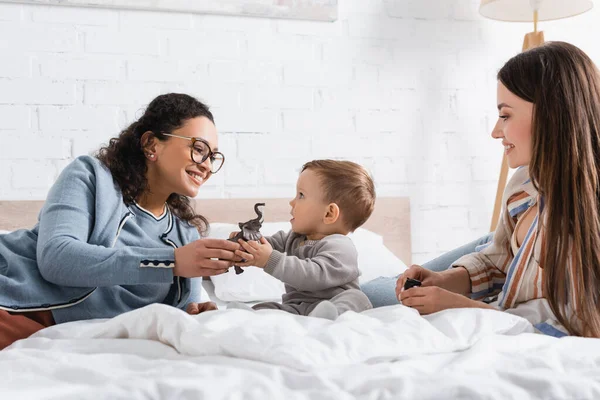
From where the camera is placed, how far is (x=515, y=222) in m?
1.74

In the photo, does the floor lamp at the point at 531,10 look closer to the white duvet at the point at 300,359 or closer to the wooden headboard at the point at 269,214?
the wooden headboard at the point at 269,214

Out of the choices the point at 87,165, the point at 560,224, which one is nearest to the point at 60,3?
the point at 87,165

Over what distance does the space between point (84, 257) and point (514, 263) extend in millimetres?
957

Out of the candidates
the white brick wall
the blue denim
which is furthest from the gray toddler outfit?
the white brick wall

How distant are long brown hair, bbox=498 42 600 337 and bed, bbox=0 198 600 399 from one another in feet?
0.38

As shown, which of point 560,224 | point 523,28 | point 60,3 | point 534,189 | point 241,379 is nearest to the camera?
point 241,379

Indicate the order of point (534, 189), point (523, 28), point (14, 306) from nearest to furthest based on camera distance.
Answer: point (14, 306)
point (534, 189)
point (523, 28)

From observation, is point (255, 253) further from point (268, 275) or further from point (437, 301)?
point (268, 275)

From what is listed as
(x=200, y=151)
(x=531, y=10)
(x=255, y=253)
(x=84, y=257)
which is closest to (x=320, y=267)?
(x=255, y=253)

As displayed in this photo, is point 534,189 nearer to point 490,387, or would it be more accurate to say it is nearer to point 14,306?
point 490,387

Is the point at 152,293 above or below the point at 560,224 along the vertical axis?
below

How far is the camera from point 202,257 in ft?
4.95

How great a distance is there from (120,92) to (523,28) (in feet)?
6.37

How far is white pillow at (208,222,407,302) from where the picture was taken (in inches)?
91.8
